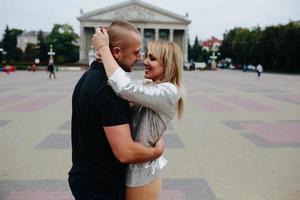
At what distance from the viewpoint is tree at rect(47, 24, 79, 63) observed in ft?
344

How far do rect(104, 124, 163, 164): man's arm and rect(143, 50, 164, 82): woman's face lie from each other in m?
0.51

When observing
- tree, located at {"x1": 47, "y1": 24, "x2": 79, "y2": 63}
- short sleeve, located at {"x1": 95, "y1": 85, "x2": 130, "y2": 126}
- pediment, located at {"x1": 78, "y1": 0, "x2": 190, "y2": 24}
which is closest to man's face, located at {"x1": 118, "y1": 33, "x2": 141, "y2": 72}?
short sleeve, located at {"x1": 95, "y1": 85, "x2": 130, "y2": 126}

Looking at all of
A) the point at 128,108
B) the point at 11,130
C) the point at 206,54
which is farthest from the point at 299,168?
the point at 206,54

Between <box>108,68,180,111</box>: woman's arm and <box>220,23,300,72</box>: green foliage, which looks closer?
<box>108,68,180,111</box>: woman's arm

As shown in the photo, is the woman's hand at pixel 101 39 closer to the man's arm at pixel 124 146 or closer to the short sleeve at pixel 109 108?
the short sleeve at pixel 109 108

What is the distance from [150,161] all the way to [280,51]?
66.7 m

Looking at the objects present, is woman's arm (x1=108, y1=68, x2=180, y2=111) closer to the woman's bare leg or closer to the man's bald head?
the man's bald head

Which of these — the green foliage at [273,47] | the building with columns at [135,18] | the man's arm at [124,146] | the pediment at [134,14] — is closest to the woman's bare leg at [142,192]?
the man's arm at [124,146]

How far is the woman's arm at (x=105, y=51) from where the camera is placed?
2.35m

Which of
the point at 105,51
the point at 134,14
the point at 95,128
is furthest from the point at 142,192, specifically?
the point at 134,14

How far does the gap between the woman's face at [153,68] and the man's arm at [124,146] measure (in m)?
0.51

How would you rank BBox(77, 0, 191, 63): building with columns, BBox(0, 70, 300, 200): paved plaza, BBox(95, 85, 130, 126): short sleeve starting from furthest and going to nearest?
BBox(77, 0, 191, 63): building with columns < BBox(0, 70, 300, 200): paved plaza < BBox(95, 85, 130, 126): short sleeve

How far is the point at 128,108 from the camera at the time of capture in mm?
2400

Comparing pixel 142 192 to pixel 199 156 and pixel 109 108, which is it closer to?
pixel 109 108
